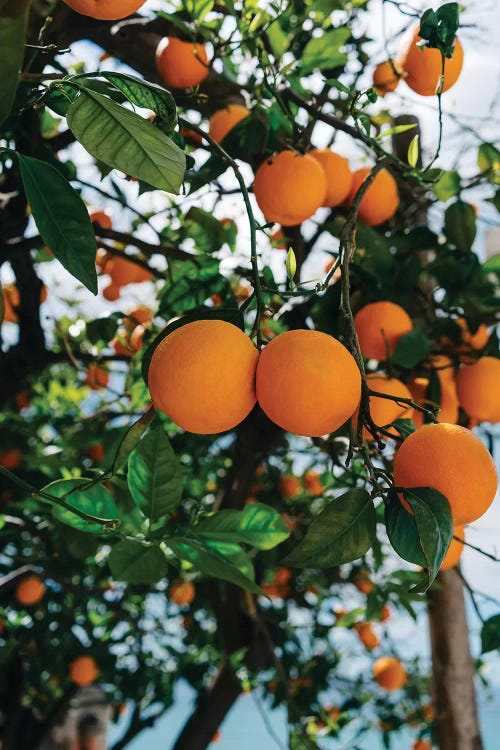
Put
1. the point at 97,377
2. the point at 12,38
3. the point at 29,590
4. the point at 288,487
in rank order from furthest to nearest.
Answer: the point at 288,487 → the point at 29,590 → the point at 97,377 → the point at 12,38

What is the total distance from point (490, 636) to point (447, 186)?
67 centimetres

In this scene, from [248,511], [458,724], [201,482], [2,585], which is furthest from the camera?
[201,482]

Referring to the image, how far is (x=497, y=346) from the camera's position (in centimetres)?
96

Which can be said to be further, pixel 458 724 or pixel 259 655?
pixel 259 655

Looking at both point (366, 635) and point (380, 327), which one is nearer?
point (380, 327)

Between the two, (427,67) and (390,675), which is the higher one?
(427,67)

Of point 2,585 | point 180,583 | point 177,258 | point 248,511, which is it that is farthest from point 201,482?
point 248,511

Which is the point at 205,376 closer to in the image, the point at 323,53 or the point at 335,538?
the point at 335,538

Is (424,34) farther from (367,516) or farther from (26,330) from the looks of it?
(26,330)

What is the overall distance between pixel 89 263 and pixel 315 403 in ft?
0.60

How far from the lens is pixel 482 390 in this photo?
36.2 inches

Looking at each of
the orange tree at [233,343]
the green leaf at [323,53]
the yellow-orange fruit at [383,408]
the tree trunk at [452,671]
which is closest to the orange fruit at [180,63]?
the orange tree at [233,343]

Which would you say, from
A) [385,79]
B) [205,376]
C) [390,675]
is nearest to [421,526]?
[205,376]

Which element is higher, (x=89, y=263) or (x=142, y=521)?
(x=89, y=263)
